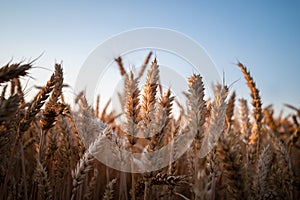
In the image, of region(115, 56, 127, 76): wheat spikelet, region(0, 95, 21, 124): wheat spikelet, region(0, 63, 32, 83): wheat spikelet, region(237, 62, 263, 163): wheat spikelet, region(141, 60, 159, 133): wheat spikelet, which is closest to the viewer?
region(0, 95, 21, 124): wheat spikelet

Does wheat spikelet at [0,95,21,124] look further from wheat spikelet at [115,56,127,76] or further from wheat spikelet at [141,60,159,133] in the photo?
wheat spikelet at [115,56,127,76]

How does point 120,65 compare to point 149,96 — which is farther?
point 120,65

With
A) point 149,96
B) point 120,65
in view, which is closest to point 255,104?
point 149,96

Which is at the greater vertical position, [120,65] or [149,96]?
[120,65]

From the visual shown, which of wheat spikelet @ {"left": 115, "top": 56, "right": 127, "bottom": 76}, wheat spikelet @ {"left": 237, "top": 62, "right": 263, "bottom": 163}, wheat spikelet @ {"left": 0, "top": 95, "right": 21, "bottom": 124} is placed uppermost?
wheat spikelet @ {"left": 115, "top": 56, "right": 127, "bottom": 76}

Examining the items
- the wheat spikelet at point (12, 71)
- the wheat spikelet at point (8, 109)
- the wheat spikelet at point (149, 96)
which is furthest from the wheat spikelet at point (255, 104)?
the wheat spikelet at point (8, 109)

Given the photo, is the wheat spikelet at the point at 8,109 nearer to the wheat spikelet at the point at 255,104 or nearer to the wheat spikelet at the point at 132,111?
the wheat spikelet at the point at 132,111

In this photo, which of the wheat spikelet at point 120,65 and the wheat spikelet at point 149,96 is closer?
the wheat spikelet at point 149,96

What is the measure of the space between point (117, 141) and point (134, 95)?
0.44 m

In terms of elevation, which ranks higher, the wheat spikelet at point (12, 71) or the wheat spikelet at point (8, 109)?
the wheat spikelet at point (12, 71)

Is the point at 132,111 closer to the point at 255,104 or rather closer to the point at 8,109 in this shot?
the point at 8,109

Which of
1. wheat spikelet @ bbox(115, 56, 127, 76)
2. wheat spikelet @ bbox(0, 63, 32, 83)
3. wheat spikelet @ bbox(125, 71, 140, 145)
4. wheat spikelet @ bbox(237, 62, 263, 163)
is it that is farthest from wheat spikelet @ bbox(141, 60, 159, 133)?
wheat spikelet @ bbox(115, 56, 127, 76)

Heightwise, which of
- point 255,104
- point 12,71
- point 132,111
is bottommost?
point 132,111

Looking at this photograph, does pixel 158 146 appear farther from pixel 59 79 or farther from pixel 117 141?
pixel 59 79
